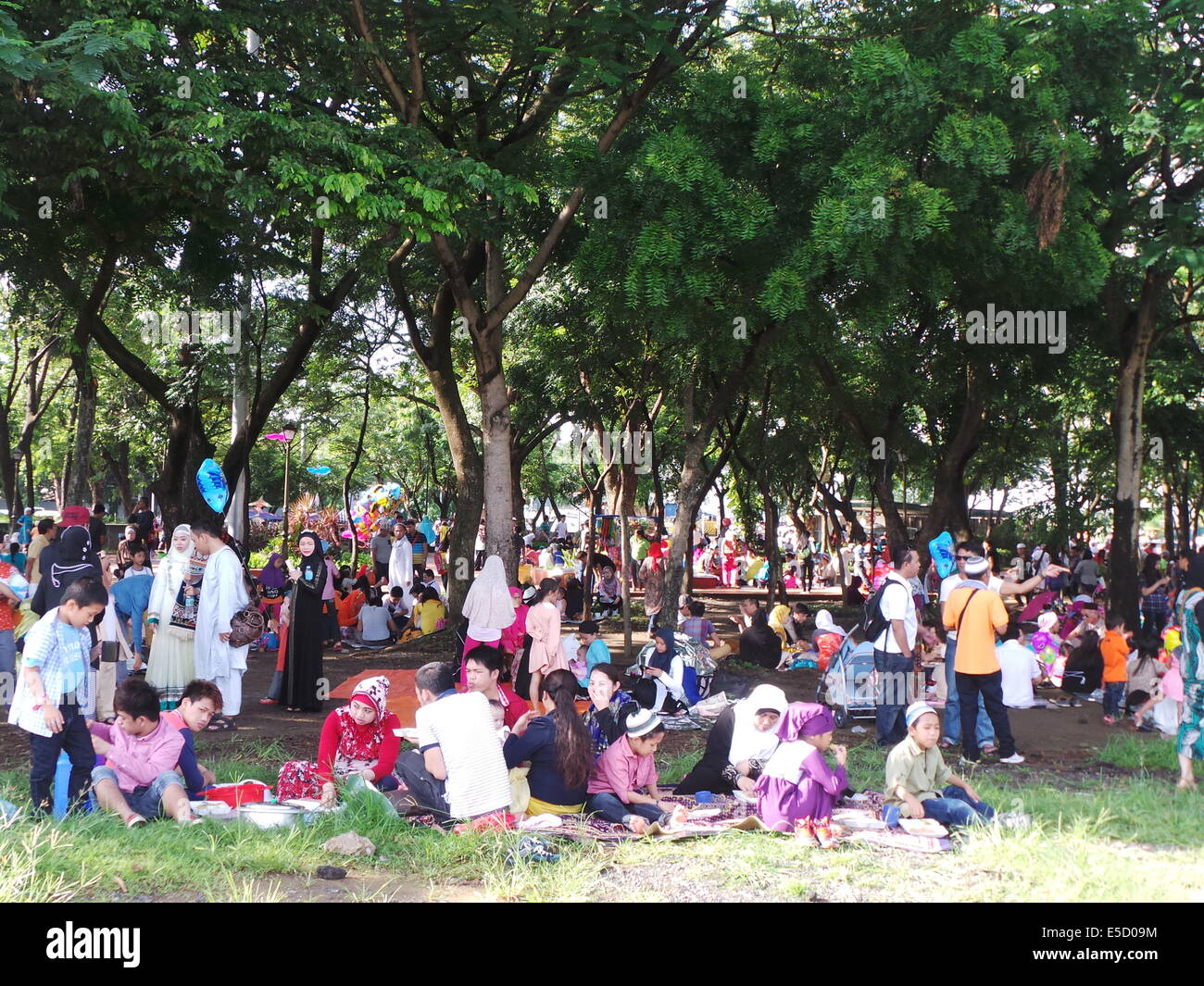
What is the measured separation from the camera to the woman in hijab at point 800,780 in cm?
627

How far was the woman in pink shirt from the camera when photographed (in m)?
9.48

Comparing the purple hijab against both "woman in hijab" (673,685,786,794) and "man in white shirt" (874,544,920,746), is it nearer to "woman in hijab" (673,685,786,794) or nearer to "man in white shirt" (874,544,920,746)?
"woman in hijab" (673,685,786,794)

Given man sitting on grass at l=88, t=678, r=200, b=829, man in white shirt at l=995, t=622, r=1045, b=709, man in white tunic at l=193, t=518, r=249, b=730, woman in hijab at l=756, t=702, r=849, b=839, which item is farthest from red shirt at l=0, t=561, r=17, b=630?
man in white shirt at l=995, t=622, r=1045, b=709

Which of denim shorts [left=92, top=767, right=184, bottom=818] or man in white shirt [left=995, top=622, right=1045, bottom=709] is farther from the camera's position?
man in white shirt [left=995, top=622, right=1045, bottom=709]

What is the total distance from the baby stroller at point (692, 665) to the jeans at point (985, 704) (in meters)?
2.83

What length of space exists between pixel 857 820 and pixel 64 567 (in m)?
6.06

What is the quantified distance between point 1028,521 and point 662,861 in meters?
26.6

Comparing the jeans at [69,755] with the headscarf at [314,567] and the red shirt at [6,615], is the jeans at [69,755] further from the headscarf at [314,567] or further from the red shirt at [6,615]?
the headscarf at [314,567]

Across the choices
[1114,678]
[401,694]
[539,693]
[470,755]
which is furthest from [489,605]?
[1114,678]

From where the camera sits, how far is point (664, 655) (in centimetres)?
1064

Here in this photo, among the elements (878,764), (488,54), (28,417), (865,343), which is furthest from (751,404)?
(878,764)

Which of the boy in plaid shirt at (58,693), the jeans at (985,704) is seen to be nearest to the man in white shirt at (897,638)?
the jeans at (985,704)

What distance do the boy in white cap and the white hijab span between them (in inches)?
34.9

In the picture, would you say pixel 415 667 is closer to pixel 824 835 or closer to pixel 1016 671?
pixel 1016 671
